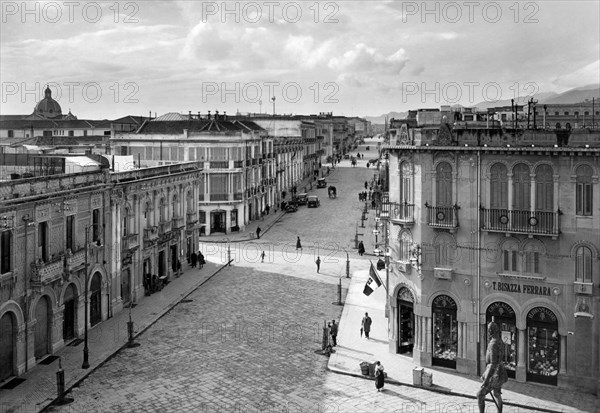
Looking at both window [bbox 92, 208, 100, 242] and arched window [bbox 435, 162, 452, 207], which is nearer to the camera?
arched window [bbox 435, 162, 452, 207]

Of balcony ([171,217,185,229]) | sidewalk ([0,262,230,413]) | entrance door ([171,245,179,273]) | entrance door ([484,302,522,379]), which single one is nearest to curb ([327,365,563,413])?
entrance door ([484,302,522,379])

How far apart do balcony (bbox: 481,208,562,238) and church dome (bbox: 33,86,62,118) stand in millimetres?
137228

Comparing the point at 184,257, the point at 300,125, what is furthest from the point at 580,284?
the point at 300,125

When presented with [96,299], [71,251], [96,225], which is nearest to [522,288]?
[71,251]

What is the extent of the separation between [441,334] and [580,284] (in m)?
6.54

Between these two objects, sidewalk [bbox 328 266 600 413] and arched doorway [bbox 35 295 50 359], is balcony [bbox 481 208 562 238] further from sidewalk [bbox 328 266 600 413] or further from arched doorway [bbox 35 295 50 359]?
arched doorway [bbox 35 295 50 359]

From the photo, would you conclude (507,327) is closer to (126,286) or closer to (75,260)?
(75,260)

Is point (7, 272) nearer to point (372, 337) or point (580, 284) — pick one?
point (372, 337)

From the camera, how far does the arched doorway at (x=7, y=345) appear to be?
26.4 meters

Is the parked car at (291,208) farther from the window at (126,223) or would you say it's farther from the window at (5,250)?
the window at (5,250)

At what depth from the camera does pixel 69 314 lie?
32312 mm

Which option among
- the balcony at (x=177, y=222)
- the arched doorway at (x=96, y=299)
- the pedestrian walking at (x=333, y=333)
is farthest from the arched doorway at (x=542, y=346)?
the balcony at (x=177, y=222)

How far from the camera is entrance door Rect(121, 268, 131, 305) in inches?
1542

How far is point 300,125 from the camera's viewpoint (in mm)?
130625
